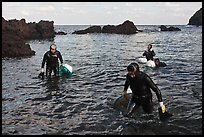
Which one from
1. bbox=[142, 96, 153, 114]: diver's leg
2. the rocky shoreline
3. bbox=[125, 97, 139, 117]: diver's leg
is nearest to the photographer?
bbox=[142, 96, 153, 114]: diver's leg

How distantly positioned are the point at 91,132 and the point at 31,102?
4211mm

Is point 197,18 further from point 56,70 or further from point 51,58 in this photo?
point 51,58

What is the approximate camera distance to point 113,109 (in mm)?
10695

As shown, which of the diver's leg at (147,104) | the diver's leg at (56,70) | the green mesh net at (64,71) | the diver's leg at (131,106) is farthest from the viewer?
Result: the green mesh net at (64,71)

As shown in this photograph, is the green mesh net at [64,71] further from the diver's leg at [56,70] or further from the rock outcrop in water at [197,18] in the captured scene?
the rock outcrop in water at [197,18]

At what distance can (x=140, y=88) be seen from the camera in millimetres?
9062

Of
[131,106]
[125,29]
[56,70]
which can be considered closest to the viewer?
[131,106]

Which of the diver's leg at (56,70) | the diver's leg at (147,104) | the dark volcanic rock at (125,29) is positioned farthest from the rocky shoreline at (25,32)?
the diver's leg at (147,104)

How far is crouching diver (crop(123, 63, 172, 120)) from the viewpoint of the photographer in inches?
343

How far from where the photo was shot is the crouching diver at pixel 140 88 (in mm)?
8703

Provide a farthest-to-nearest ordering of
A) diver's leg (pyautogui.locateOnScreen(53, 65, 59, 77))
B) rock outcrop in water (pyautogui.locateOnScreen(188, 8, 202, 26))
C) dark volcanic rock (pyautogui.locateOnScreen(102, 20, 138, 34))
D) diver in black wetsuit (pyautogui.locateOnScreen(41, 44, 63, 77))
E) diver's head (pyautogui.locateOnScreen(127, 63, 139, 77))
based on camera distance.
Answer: rock outcrop in water (pyautogui.locateOnScreen(188, 8, 202, 26)) → dark volcanic rock (pyautogui.locateOnScreen(102, 20, 138, 34)) → diver's leg (pyautogui.locateOnScreen(53, 65, 59, 77)) → diver in black wetsuit (pyautogui.locateOnScreen(41, 44, 63, 77)) → diver's head (pyautogui.locateOnScreen(127, 63, 139, 77))

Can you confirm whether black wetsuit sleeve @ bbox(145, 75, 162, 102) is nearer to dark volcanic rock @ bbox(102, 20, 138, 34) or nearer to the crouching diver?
the crouching diver

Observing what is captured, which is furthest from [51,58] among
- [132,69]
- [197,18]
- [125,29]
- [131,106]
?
[197,18]

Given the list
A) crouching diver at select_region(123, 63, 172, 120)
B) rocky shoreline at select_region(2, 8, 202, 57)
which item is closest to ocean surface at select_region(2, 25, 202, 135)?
crouching diver at select_region(123, 63, 172, 120)
